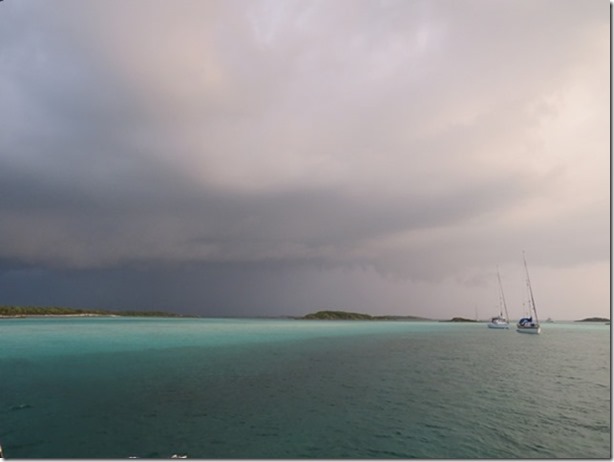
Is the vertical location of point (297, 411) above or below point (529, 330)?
below

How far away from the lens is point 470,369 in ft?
103

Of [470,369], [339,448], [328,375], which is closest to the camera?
[339,448]

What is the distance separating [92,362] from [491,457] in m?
33.9

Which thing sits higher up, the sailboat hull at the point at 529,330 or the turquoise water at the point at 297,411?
the sailboat hull at the point at 529,330

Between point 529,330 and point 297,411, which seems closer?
point 297,411

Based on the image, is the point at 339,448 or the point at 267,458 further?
the point at 339,448

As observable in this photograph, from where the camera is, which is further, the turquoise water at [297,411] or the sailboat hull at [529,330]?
the sailboat hull at [529,330]

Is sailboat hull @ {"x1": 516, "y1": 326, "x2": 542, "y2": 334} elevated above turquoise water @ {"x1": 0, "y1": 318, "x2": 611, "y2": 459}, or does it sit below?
above

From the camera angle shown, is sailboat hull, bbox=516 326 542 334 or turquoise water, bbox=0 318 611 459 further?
sailboat hull, bbox=516 326 542 334

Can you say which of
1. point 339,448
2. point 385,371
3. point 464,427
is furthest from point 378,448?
point 385,371

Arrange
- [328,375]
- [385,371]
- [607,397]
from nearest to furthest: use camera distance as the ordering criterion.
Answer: [607,397], [328,375], [385,371]

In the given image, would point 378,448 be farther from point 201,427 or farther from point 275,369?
point 275,369

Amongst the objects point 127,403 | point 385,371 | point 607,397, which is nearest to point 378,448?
point 127,403

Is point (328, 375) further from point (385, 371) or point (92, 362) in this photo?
point (92, 362)
